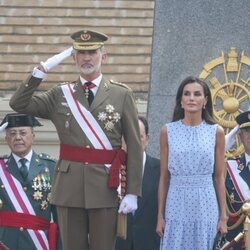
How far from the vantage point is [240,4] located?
10.9 meters

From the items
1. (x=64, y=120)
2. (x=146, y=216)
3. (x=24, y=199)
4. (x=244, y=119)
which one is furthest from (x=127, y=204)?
(x=24, y=199)

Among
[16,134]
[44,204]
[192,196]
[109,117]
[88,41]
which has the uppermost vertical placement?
[88,41]

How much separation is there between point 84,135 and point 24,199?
4.70ft

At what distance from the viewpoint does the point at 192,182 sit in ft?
31.3

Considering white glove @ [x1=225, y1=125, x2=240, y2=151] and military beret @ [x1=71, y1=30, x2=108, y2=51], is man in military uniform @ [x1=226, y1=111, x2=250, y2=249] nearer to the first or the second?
white glove @ [x1=225, y1=125, x2=240, y2=151]

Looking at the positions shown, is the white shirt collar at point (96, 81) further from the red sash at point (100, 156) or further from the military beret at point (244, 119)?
the military beret at point (244, 119)

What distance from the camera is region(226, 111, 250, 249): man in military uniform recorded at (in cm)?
1025

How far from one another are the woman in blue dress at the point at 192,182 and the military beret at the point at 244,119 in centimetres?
62

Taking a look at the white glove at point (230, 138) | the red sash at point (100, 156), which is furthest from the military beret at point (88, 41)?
the white glove at point (230, 138)

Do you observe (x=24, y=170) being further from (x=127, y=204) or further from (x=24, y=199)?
(x=127, y=204)

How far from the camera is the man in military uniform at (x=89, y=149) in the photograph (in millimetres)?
9188

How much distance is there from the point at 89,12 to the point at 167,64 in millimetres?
6734

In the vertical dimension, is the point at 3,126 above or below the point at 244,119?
below

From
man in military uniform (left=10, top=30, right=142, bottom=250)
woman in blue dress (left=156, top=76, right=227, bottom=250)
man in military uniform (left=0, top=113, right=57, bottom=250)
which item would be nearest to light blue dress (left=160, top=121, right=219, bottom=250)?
woman in blue dress (left=156, top=76, right=227, bottom=250)
